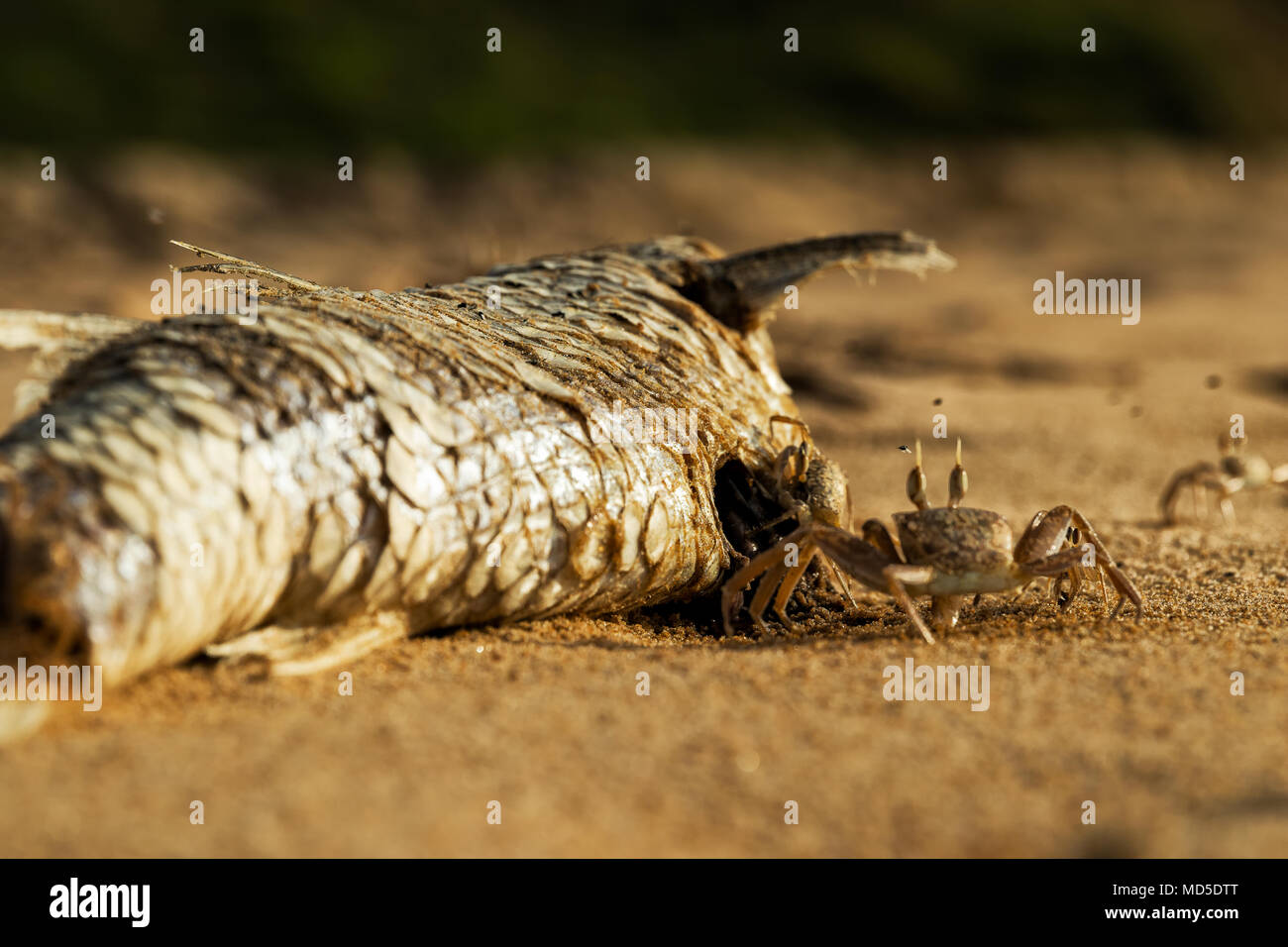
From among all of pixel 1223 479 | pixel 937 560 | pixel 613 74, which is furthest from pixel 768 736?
pixel 613 74

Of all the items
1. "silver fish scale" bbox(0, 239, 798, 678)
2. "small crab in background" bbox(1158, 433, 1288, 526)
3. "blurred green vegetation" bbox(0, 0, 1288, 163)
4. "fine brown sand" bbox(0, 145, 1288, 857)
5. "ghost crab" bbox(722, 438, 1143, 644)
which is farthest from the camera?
"blurred green vegetation" bbox(0, 0, 1288, 163)

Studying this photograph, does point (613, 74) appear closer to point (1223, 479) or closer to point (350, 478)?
point (1223, 479)

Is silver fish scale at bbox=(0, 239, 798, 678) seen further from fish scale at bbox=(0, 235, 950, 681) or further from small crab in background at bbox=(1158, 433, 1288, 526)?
small crab in background at bbox=(1158, 433, 1288, 526)

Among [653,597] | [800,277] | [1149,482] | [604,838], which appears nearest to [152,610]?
[604,838]

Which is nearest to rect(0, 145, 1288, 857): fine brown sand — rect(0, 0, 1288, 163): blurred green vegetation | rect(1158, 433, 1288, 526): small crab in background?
rect(1158, 433, 1288, 526): small crab in background
